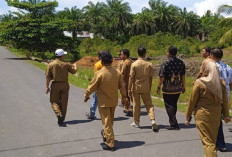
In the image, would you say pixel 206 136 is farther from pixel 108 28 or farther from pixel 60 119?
pixel 108 28

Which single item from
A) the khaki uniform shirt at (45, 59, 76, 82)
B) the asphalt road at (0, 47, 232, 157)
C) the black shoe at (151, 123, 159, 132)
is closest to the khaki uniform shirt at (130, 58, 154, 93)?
the black shoe at (151, 123, 159, 132)

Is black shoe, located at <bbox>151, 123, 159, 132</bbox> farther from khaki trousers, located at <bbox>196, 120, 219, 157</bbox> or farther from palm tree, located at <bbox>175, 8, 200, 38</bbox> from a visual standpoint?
palm tree, located at <bbox>175, 8, 200, 38</bbox>

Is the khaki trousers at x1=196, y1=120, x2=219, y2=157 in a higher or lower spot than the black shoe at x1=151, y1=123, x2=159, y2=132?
higher

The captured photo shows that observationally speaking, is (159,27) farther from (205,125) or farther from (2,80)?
(205,125)

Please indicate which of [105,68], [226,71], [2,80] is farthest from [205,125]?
[2,80]

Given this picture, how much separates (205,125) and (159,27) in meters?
73.5

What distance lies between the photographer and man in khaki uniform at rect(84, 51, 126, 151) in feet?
20.8

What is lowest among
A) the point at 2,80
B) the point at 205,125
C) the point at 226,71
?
the point at 2,80

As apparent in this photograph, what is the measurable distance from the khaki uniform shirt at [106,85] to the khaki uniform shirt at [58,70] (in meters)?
1.98

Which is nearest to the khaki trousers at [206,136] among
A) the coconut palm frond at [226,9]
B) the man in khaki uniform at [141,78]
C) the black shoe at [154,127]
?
the black shoe at [154,127]

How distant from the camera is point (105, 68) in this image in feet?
20.9

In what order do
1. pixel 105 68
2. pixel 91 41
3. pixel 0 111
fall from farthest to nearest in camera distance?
pixel 91 41 < pixel 0 111 < pixel 105 68

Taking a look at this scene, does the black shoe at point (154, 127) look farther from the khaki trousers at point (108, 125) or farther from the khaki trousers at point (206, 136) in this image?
the khaki trousers at point (206, 136)

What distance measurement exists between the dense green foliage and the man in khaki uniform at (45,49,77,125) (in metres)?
19.0
